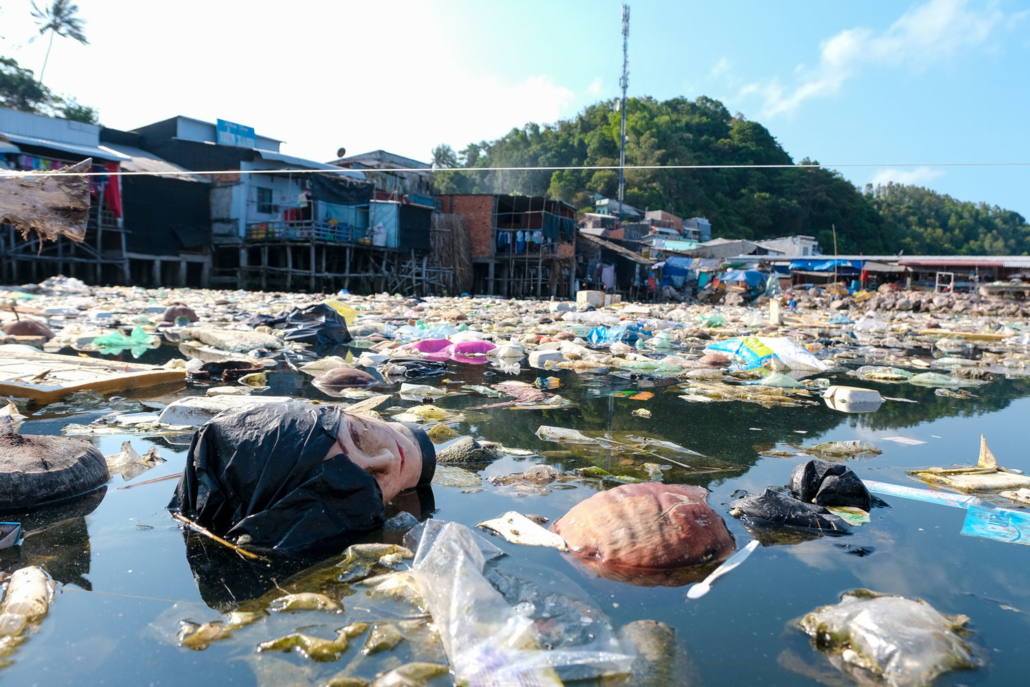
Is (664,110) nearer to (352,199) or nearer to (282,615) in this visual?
(352,199)

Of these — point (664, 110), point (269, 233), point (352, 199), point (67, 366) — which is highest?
point (664, 110)

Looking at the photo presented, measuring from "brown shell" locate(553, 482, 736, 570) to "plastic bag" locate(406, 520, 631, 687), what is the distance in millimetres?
493

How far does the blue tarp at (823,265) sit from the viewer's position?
25.0 meters

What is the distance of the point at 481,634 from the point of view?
52.3 inches

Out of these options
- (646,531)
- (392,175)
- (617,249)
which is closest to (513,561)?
(646,531)

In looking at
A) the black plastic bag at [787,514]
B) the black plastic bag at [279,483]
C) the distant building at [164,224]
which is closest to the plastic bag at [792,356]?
the black plastic bag at [787,514]

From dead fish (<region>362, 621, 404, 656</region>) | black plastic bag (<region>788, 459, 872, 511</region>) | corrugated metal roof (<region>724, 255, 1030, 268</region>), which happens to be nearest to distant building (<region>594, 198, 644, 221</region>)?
corrugated metal roof (<region>724, 255, 1030, 268</region>)

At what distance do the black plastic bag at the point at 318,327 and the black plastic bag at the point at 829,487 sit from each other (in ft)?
18.1

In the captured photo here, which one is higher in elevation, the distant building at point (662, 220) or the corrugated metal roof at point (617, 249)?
the distant building at point (662, 220)

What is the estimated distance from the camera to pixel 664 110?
48406mm

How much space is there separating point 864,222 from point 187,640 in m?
52.5

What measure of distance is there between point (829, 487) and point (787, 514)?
0.30 m

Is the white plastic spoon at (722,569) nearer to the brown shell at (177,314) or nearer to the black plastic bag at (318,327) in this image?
the black plastic bag at (318,327)

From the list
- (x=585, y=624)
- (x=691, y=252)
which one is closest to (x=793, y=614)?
(x=585, y=624)
